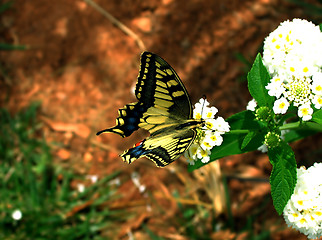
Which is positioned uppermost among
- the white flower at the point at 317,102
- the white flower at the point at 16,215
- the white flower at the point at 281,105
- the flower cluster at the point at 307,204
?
the white flower at the point at 16,215

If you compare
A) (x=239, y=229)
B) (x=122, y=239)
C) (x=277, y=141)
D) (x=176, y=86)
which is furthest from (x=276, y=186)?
(x=122, y=239)

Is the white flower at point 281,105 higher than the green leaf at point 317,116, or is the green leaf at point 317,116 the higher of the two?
the white flower at point 281,105

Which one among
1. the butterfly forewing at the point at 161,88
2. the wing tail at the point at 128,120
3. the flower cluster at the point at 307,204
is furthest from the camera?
the wing tail at the point at 128,120

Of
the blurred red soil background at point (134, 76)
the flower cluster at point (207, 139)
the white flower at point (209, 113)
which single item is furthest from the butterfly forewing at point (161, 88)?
the blurred red soil background at point (134, 76)

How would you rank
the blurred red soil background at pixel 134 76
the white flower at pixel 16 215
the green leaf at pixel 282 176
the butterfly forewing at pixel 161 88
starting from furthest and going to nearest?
the blurred red soil background at pixel 134 76, the white flower at pixel 16 215, the butterfly forewing at pixel 161 88, the green leaf at pixel 282 176

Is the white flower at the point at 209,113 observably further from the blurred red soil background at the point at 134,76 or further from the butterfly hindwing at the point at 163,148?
the blurred red soil background at the point at 134,76

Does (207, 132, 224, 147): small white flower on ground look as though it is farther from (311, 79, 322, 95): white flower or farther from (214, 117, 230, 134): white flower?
(311, 79, 322, 95): white flower

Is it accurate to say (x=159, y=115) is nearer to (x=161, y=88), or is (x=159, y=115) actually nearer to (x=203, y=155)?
(x=161, y=88)

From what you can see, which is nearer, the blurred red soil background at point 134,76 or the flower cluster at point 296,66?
the flower cluster at point 296,66
